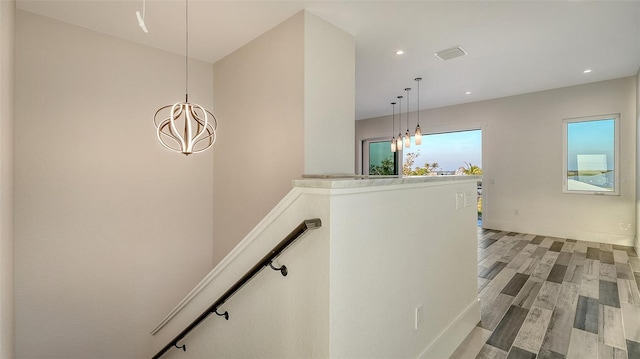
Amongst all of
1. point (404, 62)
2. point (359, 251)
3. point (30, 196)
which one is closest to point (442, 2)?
point (404, 62)

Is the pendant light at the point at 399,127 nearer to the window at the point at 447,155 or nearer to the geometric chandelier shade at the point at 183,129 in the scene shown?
the window at the point at 447,155

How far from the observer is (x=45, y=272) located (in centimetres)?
288

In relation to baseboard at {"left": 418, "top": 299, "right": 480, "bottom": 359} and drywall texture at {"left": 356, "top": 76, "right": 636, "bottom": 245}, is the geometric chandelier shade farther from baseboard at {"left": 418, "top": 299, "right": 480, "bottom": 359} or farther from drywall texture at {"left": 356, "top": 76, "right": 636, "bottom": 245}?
drywall texture at {"left": 356, "top": 76, "right": 636, "bottom": 245}

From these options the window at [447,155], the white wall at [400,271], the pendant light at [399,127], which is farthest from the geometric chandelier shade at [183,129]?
the window at [447,155]

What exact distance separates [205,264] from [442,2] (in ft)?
13.9

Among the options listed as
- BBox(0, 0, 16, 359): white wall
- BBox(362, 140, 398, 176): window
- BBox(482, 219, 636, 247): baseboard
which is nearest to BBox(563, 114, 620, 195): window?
BBox(482, 219, 636, 247): baseboard

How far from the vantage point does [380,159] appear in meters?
9.06

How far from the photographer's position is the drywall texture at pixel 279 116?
281 centimetres

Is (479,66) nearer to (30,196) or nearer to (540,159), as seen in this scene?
(540,159)

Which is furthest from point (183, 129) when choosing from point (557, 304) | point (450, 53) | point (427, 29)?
point (557, 304)

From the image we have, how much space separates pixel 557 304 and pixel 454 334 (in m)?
1.52

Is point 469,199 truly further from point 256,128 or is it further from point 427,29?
point 256,128

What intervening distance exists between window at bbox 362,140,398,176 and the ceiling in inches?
170

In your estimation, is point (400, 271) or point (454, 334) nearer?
point (400, 271)
